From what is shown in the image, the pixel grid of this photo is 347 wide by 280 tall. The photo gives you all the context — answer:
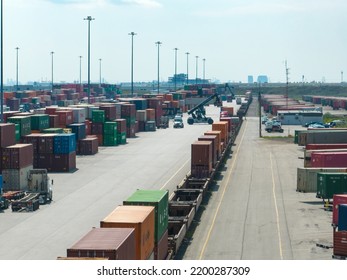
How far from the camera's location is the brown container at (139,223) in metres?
33.3

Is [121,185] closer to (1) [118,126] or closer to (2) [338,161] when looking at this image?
(2) [338,161]

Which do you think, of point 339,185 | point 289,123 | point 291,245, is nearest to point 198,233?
point 291,245

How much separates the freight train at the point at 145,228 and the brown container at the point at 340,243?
898cm

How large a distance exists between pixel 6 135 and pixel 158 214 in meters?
31.6

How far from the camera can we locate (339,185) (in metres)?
60.2

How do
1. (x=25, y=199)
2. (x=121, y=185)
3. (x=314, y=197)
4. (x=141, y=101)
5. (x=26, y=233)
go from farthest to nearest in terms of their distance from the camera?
1. (x=141, y=101)
2. (x=121, y=185)
3. (x=314, y=197)
4. (x=25, y=199)
5. (x=26, y=233)

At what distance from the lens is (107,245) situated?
92.8 feet

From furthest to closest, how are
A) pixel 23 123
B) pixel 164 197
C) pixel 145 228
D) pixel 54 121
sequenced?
pixel 54 121 < pixel 23 123 < pixel 164 197 < pixel 145 228

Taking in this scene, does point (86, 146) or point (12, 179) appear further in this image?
point (86, 146)

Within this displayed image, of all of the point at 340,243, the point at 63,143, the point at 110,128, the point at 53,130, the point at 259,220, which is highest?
the point at 53,130

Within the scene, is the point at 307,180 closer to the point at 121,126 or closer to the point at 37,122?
the point at 37,122

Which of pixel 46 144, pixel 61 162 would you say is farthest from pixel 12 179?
pixel 61 162

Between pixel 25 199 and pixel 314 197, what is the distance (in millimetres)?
24278
